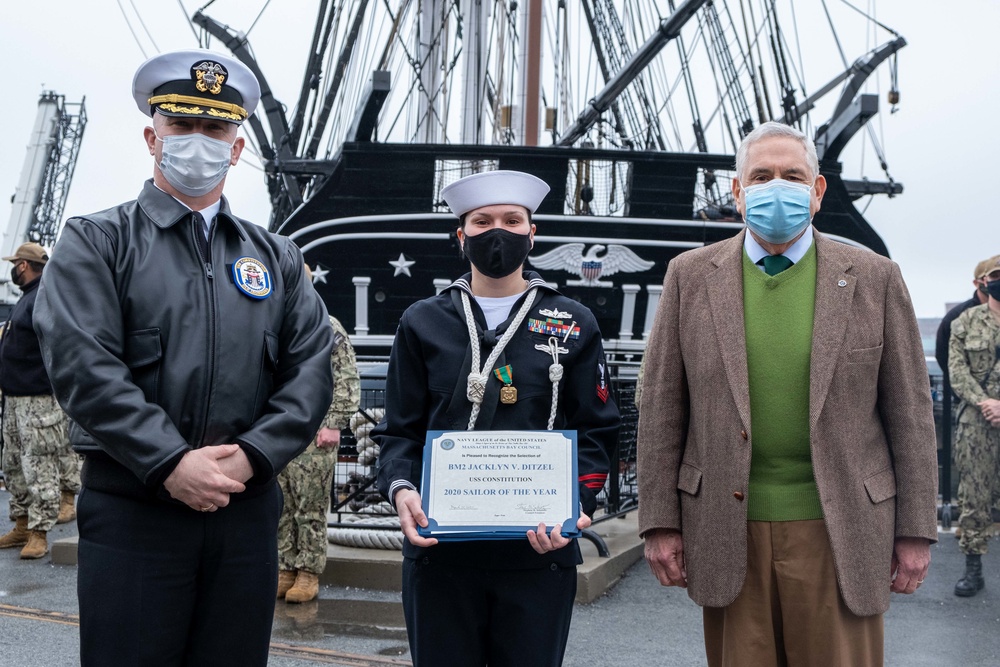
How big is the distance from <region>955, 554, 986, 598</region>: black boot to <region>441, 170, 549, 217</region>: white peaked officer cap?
4.66 m

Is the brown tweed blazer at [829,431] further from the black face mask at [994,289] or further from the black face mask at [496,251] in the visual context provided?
the black face mask at [994,289]

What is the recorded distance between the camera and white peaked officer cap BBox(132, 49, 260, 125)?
2707mm

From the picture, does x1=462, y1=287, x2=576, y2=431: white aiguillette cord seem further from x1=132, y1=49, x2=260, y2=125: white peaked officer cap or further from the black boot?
the black boot

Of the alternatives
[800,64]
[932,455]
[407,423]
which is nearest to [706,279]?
[932,455]

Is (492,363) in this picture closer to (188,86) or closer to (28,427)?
(188,86)

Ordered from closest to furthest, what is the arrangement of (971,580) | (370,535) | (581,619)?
1. (581,619)
2. (971,580)
3. (370,535)

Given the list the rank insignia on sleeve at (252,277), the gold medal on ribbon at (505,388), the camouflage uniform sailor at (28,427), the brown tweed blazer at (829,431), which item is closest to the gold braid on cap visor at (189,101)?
Answer: the rank insignia on sleeve at (252,277)

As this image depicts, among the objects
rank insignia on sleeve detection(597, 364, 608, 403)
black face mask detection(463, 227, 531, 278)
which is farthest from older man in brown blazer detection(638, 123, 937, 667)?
black face mask detection(463, 227, 531, 278)

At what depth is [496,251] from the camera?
2.93 meters

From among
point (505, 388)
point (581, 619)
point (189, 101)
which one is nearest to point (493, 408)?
point (505, 388)

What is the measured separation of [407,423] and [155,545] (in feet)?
2.56

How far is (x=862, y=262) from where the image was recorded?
2.83 meters

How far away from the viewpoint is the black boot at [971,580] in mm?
6277

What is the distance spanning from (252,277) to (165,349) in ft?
0.99
